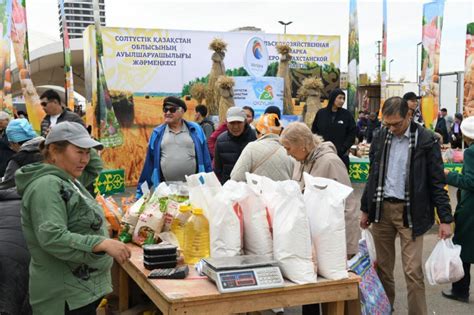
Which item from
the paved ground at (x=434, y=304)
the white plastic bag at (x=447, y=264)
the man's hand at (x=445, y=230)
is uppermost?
the man's hand at (x=445, y=230)

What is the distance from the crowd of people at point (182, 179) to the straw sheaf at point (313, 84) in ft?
17.6

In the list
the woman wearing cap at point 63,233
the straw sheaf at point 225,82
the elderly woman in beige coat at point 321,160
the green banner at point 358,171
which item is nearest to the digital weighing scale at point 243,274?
the woman wearing cap at point 63,233

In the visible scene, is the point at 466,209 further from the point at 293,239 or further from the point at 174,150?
the point at 174,150

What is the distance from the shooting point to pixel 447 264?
3.78 meters

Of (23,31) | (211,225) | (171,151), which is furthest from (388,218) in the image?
(23,31)

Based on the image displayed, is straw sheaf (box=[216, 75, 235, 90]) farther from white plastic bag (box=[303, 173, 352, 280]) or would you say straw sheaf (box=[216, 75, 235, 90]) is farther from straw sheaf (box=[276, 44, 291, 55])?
white plastic bag (box=[303, 173, 352, 280])

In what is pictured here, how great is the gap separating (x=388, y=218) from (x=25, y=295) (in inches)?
101

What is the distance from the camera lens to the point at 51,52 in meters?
26.2

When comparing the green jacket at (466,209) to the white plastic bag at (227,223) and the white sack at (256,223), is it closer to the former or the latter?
the white sack at (256,223)

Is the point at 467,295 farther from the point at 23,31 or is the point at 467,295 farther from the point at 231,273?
the point at 23,31

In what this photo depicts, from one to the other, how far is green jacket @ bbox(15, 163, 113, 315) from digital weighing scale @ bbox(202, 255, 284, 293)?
0.56m

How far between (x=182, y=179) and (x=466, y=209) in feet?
8.52

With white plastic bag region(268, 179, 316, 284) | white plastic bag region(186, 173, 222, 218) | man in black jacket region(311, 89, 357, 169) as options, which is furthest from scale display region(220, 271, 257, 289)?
man in black jacket region(311, 89, 357, 169)

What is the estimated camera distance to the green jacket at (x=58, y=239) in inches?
83.4
